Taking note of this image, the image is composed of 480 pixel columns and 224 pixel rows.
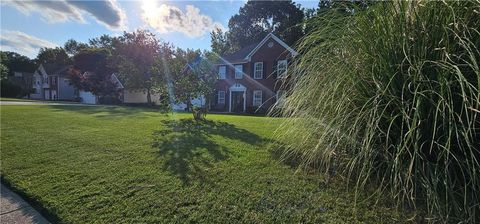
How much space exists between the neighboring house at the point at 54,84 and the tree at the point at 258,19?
28.3 meters

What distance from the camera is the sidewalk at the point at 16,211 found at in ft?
8.82

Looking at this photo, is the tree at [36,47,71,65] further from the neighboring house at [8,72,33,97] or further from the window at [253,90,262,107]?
the window at [253,90,262,107]

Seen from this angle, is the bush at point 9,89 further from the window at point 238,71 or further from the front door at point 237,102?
the window at point 238,71

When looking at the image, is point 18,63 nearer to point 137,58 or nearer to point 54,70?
point 54,70

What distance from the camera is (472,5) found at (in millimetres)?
2188

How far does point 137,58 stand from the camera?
3034 centimetres

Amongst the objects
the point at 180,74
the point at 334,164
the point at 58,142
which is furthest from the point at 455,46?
the point at 180,74

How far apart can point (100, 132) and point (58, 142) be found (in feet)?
4.11

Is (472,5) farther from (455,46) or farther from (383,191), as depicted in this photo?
(383,191)

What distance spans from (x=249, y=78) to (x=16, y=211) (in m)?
21.6

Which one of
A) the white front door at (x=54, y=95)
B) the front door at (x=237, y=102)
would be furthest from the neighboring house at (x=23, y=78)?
the front door at (x=237, y=102)

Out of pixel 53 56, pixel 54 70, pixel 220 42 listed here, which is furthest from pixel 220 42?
pixel 53 56

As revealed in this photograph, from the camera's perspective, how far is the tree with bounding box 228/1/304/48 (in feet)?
131

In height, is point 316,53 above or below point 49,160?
above
